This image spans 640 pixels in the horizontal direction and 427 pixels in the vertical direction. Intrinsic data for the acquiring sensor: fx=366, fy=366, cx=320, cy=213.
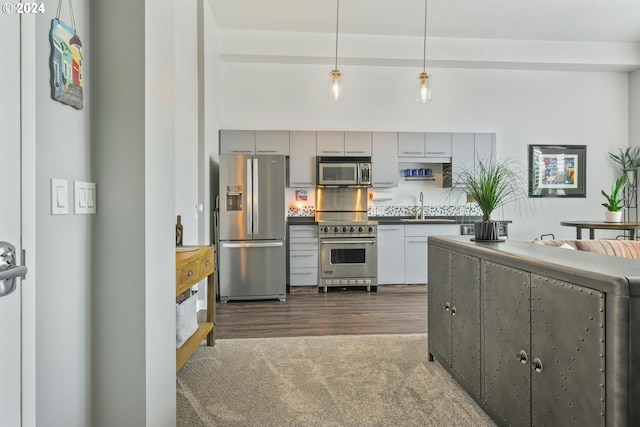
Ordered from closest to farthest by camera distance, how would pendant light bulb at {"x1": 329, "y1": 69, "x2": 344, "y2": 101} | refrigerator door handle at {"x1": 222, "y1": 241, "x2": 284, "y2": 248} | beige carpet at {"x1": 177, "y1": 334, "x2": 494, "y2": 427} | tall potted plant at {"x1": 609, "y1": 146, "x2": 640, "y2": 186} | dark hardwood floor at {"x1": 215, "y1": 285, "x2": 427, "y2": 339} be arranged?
beige carpet at {"x1": 177, "y1": 334, "x2": 494, "y2": 427} < dark hardwood floor at {"x1": 215, "y1": 285, "x2": 427, "y2": 339} < pendant light bulb at {"x1": 329, "y1": 69, "x2": 344, "y2": 101} < refrigerator door handle at {"x1": 222, "y1": 241, "x2": 284, "y2": 248} < tall potted plant at {"x1": 609, "y1": 146, "x2": 640, "y2": 186}

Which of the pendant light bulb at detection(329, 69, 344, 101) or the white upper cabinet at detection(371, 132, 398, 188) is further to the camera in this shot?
the white upper cabinet at detection(371, 132, 398, 188)

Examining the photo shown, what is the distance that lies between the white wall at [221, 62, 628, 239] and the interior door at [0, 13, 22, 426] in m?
4.47

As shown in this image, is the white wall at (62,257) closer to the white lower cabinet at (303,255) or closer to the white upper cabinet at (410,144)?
the white lower cabinet at (303,255)

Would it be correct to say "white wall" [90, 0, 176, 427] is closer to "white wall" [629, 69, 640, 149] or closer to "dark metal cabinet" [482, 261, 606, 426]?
"dark metal cabinet" [482, 261, 606, 426]

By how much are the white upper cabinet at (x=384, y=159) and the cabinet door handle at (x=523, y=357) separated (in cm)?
381

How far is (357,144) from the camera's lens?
16.9 ft

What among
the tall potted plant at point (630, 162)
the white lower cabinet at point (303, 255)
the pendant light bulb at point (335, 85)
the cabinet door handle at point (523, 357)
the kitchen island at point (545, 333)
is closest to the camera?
the kitchen island at point (545, 333)

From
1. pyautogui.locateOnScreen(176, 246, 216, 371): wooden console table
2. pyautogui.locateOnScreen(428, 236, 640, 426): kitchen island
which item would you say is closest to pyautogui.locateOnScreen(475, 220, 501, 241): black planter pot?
pyautogui.locateOnScreen(428, 236, 640, 426): kitchen island

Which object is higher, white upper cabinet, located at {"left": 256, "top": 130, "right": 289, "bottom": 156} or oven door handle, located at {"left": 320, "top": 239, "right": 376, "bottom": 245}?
white upper cabinet, located at {"left": 256, "top": 130, "right": 289, "bottom": 156}

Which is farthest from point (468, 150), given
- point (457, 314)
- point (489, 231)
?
point (457, 314)

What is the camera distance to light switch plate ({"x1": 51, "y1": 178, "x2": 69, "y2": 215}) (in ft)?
3.92

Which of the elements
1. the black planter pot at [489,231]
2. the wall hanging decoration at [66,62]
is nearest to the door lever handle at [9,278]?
the wall hanging decoration at [66,62]

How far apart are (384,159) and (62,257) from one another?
4459 millimetres

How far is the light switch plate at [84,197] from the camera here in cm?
128
